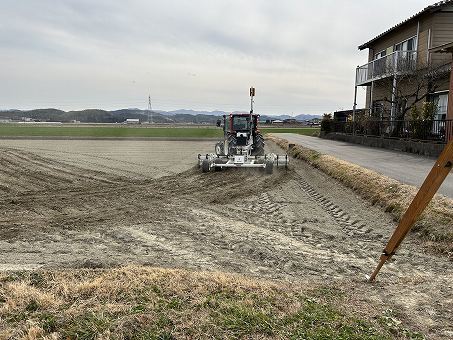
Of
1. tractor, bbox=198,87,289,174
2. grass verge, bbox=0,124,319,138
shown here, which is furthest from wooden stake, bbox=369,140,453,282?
grass verge, bbox=0,124,319,138

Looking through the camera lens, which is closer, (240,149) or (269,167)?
(269,167)

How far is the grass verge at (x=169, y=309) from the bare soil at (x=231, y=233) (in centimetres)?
56

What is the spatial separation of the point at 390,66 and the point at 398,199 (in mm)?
18589

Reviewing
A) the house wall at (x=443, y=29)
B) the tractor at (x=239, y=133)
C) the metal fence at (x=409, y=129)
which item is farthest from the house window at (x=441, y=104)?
the tractor at (x=239, y=133)

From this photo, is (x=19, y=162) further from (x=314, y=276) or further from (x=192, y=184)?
(x=314, y=276)

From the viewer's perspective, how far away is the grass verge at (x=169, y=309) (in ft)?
10.6

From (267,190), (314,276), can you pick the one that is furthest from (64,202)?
(314,276)

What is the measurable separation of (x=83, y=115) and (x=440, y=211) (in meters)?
177

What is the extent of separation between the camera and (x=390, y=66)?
24.9 metres

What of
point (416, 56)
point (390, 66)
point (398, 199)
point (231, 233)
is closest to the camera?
point (231, 233)

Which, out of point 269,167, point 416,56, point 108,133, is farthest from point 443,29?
point 108,133

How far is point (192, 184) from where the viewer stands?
13.1m

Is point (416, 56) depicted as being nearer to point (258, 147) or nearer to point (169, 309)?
point (258, 147)

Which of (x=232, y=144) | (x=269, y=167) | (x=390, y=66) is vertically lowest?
(x=269, y=167)
